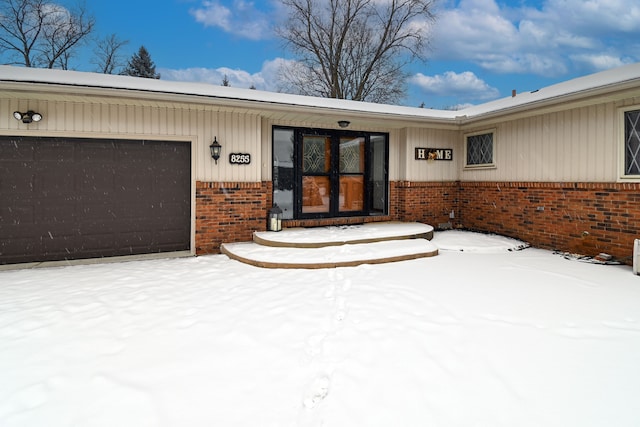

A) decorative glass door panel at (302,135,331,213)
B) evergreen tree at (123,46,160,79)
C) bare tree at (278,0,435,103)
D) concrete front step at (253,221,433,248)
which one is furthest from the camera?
evergreen tree at (123,46,160,79)

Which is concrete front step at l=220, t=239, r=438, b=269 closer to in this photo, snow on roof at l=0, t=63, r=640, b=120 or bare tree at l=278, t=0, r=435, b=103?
snow on roof at l=0, t=63, r=640, b=120

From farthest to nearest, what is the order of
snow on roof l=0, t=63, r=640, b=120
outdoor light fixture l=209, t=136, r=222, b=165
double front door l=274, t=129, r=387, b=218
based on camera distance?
1. double front door l=274, t=129, r=387, b=218
2. outdoor light fixture l=209, t=136, r=222, b=165
3. snow on roof l=0, t=63, r=640, b=120

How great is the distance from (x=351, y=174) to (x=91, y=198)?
197 inches

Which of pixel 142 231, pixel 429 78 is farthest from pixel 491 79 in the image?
pixel 142 231

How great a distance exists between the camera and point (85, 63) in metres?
18.3

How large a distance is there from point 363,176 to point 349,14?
12.3m

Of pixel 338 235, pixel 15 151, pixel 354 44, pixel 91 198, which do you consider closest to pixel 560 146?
pixel 338 235

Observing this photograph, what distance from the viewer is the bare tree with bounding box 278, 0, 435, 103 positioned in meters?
16.3

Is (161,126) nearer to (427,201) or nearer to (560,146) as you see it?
(427,201)

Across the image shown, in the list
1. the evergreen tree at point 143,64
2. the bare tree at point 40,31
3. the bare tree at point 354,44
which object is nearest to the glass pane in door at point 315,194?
the bare tree at point 354,44

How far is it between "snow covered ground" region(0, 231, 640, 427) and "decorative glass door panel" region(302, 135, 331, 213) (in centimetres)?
306

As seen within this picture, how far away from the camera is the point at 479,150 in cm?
788

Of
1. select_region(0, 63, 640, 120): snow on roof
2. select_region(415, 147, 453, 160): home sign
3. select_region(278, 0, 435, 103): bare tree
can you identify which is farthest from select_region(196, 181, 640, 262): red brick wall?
select_region(278, 0, 435, 103): bare tree

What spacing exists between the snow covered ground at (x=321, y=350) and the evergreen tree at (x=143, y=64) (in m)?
24.2
